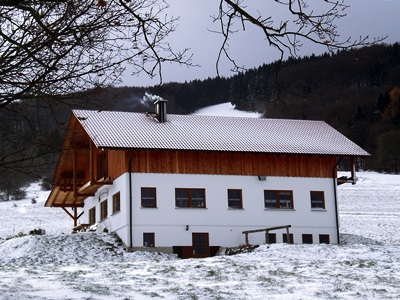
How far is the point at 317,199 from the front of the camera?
36.4 meters

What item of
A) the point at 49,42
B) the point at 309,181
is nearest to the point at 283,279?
the point at 49,42

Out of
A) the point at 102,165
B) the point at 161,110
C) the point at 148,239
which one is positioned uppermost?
the point at 161,110

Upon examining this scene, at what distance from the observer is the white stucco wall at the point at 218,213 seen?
3294cm

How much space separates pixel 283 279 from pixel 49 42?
35.2ft

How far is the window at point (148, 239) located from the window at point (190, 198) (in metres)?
2.03

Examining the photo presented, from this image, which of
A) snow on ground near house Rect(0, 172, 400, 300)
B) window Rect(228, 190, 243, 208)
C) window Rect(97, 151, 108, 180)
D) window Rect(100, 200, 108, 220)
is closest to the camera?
snow on ground near house Rect(0, 172, 400, 300)

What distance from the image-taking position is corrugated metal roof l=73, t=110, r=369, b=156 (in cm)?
3394

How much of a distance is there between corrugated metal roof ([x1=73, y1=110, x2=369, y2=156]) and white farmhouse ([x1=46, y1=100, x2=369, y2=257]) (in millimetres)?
62

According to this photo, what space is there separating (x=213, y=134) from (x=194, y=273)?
689 inches

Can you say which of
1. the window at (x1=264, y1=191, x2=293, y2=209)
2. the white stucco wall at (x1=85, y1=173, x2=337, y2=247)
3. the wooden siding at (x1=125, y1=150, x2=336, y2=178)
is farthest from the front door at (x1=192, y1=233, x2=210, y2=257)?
the window at (x1=264, y1=191, x2=293, y2=209)

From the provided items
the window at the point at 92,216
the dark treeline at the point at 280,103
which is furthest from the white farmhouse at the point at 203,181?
the dark treeline at the point at 280,103

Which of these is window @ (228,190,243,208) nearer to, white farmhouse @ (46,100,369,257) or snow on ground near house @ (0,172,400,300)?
white farmhouse @ (46,100,369,257)

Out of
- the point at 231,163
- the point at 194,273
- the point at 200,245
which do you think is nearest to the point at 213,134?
the point at 231,163

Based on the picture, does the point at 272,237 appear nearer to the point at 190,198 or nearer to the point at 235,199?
the point at 235,199
